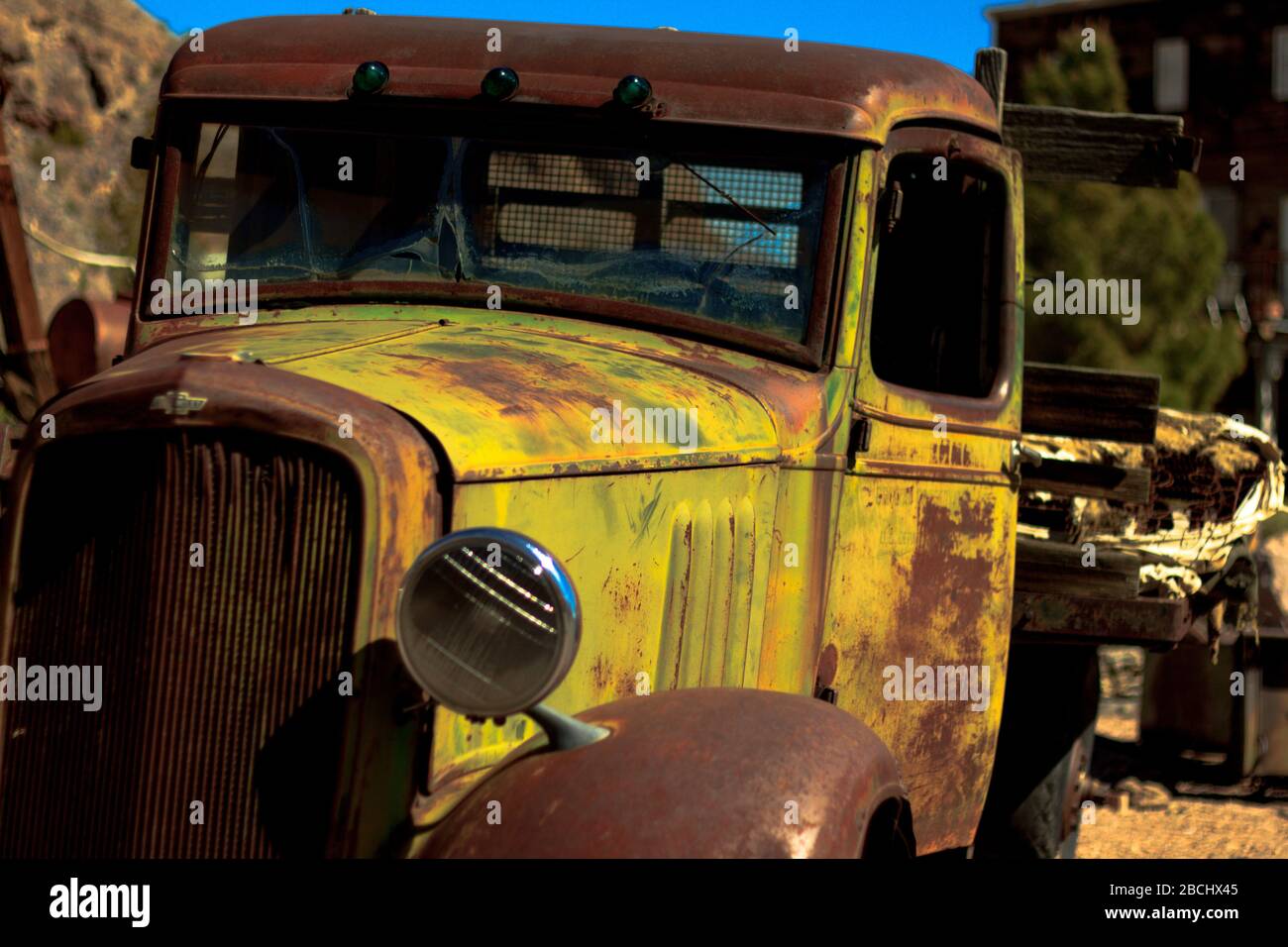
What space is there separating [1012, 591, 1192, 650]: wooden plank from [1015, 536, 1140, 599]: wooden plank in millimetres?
36

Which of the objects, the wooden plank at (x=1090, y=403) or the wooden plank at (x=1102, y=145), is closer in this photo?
the wooden plank at (x=1090, y=403)

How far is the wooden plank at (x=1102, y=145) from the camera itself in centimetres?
547

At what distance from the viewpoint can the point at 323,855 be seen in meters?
2.77

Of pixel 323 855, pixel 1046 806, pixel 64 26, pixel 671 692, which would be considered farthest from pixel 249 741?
pixel 64 26

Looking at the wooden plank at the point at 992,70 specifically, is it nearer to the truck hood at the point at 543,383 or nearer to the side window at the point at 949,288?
the side window at the point at 949,288

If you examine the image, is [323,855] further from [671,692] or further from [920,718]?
[920,718]

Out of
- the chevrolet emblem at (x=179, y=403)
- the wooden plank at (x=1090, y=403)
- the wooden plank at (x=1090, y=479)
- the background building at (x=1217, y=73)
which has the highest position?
the background building at (x=1217, y=73)

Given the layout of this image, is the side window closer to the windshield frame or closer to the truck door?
the truck door

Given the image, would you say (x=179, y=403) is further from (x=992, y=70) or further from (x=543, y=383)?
(x=992, y=70)

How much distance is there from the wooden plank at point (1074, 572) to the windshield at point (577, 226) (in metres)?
1.60

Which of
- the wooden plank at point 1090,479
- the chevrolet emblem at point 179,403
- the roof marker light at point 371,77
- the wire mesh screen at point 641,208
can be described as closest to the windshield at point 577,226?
the wire mesh screen at point 641,208

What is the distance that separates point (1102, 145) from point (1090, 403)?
2.89 ft

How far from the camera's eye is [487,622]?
266 cm
